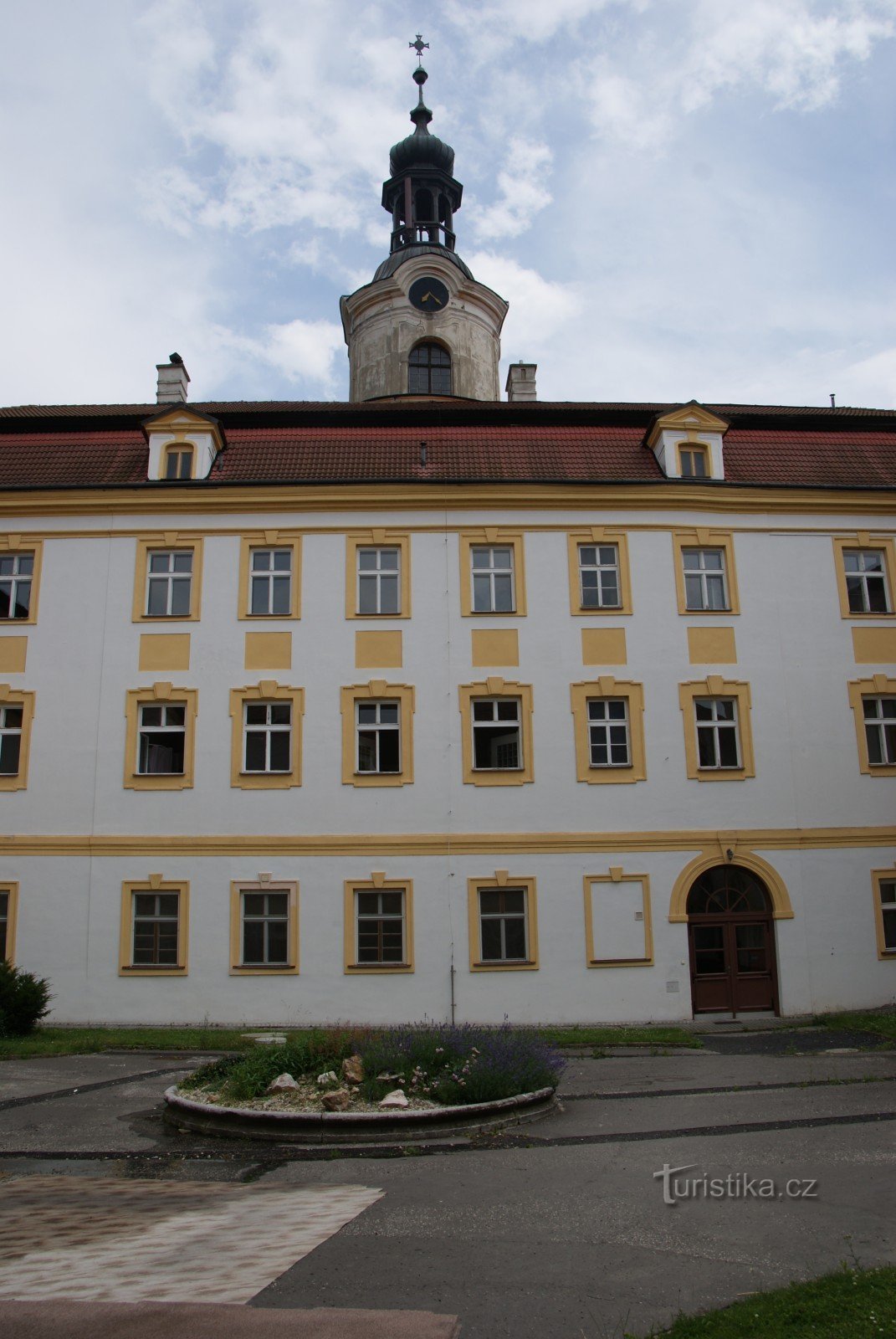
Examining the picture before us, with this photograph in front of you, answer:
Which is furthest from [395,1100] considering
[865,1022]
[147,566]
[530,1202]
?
[147,566]

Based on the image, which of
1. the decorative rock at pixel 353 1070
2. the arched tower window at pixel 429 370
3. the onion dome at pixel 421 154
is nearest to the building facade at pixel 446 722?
the decorative rock at pixel 353 1070

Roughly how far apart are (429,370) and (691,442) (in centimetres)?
1378

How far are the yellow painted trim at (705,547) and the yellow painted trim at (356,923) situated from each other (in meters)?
7.74

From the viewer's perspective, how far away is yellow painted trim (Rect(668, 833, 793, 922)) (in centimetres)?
1981

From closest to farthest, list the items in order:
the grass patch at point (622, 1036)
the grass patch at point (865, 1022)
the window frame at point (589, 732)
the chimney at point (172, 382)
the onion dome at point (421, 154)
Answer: the grass patch at point (622, 1036) < the grass patch at point (865, 1022) < the window frame at point (589, 732) < the chimney at point (172, 382) < the onion dome at point (421, 154)

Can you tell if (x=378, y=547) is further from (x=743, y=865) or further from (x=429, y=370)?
(x=429, y=370)

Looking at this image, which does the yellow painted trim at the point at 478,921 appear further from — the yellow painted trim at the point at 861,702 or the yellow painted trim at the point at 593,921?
the yellow painted trim at the point at 861,702

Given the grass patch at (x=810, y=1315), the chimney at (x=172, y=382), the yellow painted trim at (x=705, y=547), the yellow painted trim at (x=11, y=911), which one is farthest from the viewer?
the chimney at (x=172, y=382)

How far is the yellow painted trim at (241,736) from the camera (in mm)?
19969

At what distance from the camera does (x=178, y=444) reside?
70.9 ft

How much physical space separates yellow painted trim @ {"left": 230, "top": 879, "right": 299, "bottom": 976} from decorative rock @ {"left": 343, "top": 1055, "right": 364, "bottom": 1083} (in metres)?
8.61

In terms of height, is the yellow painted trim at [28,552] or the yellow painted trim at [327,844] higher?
the yellow painted trim at [28,552]

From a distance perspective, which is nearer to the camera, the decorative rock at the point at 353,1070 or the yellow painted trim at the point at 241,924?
the decorative rock at the point at 353,1070

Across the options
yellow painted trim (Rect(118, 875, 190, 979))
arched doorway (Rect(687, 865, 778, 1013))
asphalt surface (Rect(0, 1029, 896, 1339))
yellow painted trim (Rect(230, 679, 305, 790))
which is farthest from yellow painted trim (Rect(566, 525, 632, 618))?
asphalt surface (Rect(0, 1029, 896, 1339))
